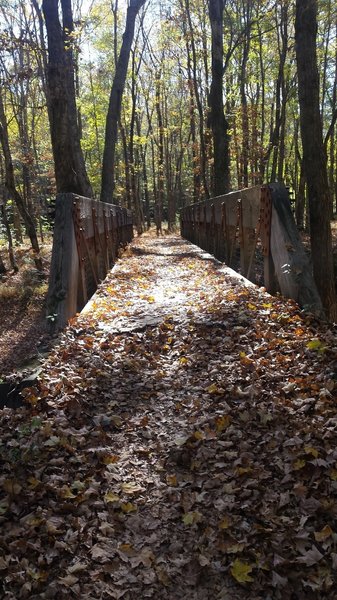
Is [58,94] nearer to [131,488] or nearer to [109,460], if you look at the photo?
[109,460]

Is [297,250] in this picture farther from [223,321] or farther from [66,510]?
[66,510]

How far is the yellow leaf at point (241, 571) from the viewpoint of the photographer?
2.41 metres

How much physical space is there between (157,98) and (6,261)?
61.3ft

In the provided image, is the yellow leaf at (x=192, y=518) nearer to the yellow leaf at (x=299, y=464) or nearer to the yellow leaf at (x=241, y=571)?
the yellow leaf at (x=241, y=571)

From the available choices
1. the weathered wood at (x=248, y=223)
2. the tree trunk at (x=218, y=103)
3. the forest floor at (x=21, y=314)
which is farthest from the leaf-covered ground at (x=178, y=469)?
the tree trunk at (x=218, y=103)

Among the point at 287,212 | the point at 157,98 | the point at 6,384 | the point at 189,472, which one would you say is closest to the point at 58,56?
the point at 287,212

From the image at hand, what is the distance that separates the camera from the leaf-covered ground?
97.6 inches

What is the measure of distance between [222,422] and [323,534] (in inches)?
48.6

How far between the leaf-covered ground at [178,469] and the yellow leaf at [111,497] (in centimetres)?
1

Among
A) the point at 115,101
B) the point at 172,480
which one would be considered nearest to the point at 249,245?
the point at 172,480

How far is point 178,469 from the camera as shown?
3.31m

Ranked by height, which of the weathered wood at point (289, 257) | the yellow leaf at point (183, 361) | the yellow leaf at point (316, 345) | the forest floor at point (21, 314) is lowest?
the forest floor at point (21, 314)

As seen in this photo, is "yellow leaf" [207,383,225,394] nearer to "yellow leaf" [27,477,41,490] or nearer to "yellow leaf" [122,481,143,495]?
"yellow leaf" [122,481,143,495]

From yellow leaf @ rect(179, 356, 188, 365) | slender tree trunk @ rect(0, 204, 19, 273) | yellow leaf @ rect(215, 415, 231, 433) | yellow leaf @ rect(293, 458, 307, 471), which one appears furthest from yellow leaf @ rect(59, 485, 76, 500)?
slender tree trunk @ rect(0, 204, 19, 273)
